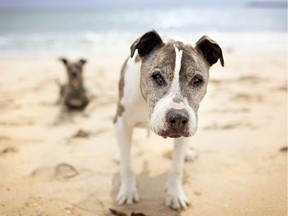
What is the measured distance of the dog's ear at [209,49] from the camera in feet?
9.25

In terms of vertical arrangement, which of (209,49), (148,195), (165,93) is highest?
(209,49)

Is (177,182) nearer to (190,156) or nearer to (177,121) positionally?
(190,156)

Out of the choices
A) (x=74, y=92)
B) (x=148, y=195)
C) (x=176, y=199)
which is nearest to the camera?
(x=176, y=199)

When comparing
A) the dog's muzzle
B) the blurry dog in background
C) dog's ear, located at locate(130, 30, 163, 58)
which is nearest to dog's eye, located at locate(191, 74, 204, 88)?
the dog's muzzle

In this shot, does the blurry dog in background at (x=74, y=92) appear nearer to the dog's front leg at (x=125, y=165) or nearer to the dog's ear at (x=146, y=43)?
the dog's front leg at (x=125, y=165)

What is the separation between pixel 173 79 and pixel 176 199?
1.26 m

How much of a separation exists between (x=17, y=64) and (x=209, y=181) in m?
7.90

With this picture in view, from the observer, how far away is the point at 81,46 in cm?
1388

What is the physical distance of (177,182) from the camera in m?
3.34

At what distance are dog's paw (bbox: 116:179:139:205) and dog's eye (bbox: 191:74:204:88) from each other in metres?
1.30

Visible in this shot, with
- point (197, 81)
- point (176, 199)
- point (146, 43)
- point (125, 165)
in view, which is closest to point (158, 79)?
point (197, 81)

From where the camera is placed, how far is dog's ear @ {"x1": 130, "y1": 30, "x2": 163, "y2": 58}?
2.80m

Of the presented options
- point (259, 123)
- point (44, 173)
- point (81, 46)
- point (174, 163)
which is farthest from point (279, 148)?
point (81, 46)

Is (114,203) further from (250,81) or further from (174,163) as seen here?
(250,81)
